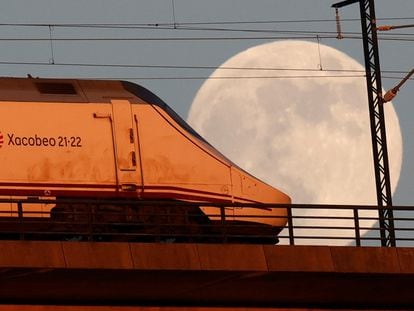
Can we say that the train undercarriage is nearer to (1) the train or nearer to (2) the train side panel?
(1) the train

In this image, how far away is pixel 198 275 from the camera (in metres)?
26.7

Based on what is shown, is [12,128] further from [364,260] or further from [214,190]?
[364,260]

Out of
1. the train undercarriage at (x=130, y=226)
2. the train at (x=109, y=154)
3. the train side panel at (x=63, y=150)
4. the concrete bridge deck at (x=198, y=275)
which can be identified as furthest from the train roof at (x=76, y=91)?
the concrete bridge deck at (x=198, y=275)

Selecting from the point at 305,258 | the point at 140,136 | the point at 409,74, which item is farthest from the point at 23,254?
the point at 409,74

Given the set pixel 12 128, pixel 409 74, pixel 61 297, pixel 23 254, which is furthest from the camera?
pixel 409 74

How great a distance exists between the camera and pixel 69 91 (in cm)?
3225

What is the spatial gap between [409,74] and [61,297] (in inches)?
577

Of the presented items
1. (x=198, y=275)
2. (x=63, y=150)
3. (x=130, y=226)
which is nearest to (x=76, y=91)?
(x=63, y=150)

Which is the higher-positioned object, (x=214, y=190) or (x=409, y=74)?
(x=409, y=74)

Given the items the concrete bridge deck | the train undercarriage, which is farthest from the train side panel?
the concrete bridge deck

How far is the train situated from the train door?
0.07ft

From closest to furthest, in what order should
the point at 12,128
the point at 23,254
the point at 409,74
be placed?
the point at 23,254
the point at 12,128
the point at 409,74

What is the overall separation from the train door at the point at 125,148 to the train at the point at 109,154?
0.02 m

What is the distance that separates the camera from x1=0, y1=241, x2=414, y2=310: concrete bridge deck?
83.7 feet
